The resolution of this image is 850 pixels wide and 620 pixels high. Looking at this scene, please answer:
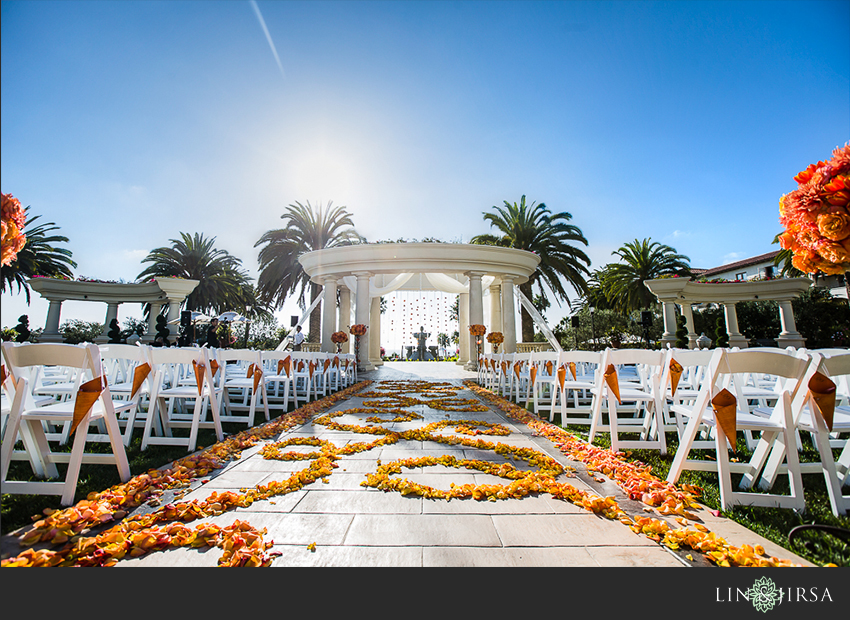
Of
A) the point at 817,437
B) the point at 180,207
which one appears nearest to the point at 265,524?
the point at 817,437

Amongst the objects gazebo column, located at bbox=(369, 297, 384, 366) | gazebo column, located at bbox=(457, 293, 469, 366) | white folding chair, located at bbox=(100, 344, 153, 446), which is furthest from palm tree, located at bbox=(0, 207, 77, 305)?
gazebo column, located at bbox=(457, 293, 469, 366)

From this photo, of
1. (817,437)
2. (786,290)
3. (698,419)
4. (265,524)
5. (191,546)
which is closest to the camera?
(191,546)

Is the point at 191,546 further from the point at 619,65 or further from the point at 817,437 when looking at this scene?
the point at 619,65

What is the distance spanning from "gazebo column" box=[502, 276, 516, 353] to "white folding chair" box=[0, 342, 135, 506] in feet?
45.5

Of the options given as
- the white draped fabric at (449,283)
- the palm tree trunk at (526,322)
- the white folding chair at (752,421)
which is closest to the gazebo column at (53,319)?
the white draped fabric at (449,283)

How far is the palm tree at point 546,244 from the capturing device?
18.5 meters

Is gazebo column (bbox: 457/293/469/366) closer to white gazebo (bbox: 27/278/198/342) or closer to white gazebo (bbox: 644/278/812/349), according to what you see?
white gazebo (bbox: 644/278/812/349)

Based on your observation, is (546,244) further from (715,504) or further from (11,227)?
(11,227)

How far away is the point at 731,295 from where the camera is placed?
734 inches

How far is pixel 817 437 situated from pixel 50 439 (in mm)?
6521

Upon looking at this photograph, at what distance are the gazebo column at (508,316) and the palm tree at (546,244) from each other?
2.40 meters

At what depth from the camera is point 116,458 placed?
9.27 ft

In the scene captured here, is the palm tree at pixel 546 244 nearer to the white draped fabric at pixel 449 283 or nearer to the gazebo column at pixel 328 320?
the white draped fabric at pixel 449 283

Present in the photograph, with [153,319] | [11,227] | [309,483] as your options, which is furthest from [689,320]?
[153,319]
